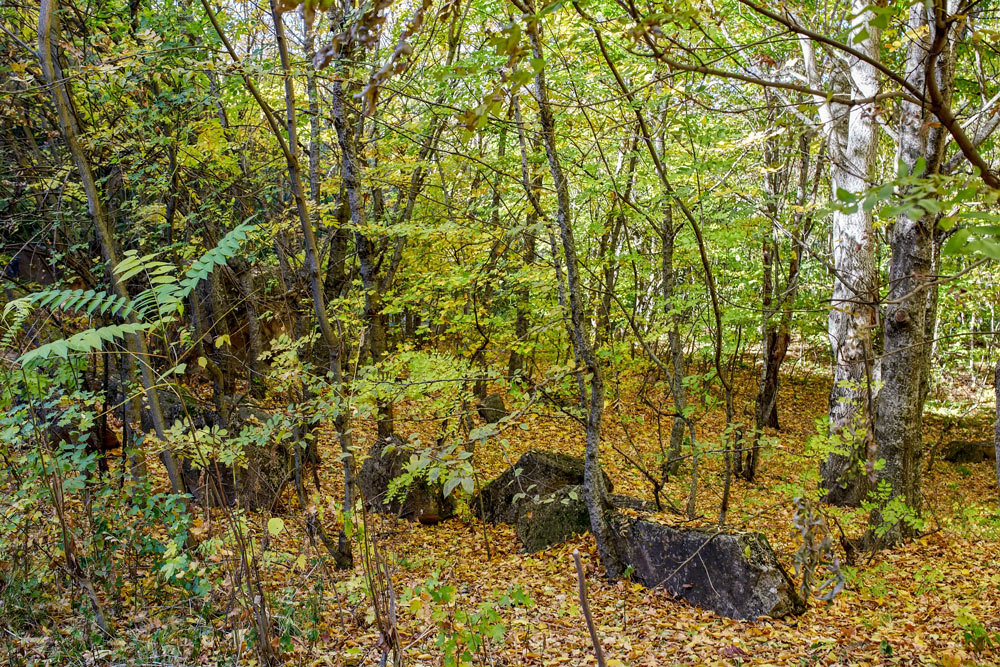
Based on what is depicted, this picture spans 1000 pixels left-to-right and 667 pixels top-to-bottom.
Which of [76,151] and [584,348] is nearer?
[76,151]

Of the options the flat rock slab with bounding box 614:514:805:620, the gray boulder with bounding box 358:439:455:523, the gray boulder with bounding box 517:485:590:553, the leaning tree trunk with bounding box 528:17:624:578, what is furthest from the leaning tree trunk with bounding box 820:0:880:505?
the gray boulder with bounding box 358:439:455:523

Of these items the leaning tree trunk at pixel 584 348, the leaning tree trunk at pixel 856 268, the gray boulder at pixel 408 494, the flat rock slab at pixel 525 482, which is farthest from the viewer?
the gray boulder at pixel 408 494

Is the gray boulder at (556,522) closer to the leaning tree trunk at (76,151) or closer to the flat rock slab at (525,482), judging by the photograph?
the flat rock slab at (525,482)

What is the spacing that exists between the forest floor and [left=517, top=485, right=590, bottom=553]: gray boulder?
15 centimetres

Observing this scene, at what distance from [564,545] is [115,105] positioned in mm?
6971

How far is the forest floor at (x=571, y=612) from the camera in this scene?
146 inches

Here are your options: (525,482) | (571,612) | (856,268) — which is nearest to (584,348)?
(571,612)

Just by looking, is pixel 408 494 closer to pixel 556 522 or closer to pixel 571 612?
pixel 556 522

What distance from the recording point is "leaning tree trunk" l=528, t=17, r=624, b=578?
16.0 ft

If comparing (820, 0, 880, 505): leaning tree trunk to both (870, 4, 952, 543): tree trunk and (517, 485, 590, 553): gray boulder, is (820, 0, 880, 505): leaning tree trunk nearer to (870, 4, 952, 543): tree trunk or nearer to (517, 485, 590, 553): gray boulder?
(870, 4, 952, 543): tree trunk

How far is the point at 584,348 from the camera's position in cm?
509

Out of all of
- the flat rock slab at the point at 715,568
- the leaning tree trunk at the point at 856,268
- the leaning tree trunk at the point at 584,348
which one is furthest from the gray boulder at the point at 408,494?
the leaning tree trunk at the point at 856,268

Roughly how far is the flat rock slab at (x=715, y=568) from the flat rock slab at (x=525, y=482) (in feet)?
7.61

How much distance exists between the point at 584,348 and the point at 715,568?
7.18ft
